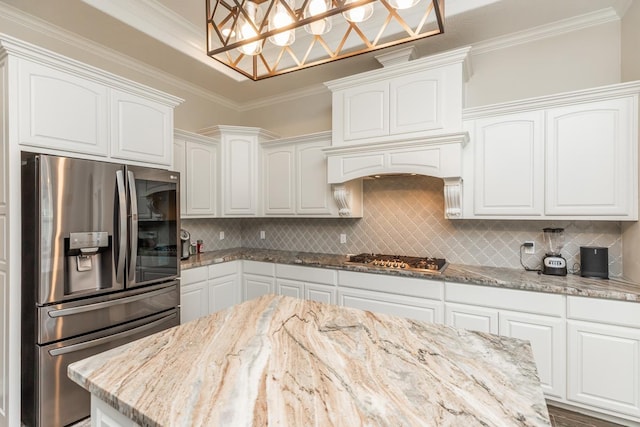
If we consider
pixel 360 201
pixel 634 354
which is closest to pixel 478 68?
pixel 360 201

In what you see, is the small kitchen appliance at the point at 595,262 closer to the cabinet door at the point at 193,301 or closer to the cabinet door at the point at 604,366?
the cabinet door at the point at 604,366

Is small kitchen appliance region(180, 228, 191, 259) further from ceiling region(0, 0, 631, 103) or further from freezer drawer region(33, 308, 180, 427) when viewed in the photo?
ceiling region(0, 0, 631, 103)

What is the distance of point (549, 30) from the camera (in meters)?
2.77

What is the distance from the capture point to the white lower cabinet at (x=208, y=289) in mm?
3142

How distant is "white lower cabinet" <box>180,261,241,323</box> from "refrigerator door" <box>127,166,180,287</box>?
48 cm

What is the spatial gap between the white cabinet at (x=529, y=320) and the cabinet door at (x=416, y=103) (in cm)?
141

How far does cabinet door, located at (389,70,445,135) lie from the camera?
9.02 feet

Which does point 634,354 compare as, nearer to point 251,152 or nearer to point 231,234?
point 251,152

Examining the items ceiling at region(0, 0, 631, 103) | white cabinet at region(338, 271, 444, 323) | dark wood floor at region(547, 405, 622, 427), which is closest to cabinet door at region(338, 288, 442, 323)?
white cabinet at region(338, 271, 444, 323)

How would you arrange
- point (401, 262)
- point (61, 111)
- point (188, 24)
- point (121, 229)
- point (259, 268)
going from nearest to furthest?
1. point (61, 111)
2. point (121, 229)
3. point (401, 262)
4. point (188, 24)
5. point (259, 268)

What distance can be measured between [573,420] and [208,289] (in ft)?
10.4

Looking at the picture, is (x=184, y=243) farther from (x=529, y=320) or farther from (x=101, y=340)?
(x=529, y=320)

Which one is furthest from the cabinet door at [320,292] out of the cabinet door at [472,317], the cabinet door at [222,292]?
the cabinet door at [472,317]

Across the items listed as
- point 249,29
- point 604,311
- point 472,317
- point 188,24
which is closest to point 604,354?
point 604,311
